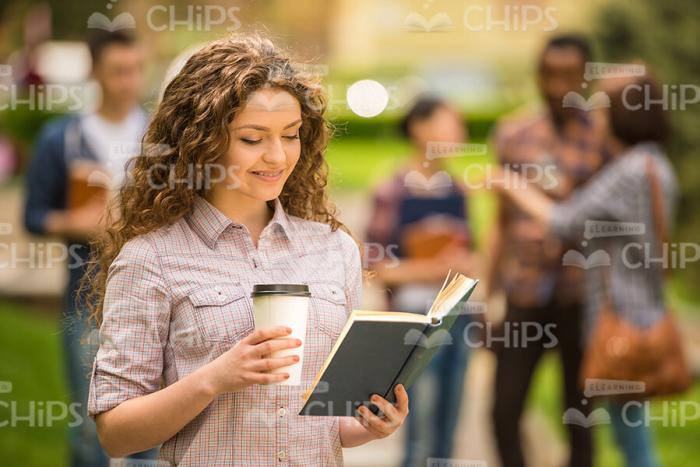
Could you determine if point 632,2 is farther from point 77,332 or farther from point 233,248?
point 233,248

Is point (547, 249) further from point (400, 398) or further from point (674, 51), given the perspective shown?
point (400, 398)

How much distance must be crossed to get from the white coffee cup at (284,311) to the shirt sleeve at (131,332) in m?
0.17

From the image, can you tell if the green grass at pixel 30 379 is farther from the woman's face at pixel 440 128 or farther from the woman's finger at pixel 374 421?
the woman's finger at pixel 374 421

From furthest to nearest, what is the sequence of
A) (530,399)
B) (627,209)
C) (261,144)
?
(530,399) → (627,209) → (261,144)

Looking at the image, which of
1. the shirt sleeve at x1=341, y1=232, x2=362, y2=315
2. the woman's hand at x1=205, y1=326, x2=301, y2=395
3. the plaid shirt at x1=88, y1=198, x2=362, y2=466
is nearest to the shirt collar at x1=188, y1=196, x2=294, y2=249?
the plaid shirt at x1=88, y1=198, x2=362, y2=466

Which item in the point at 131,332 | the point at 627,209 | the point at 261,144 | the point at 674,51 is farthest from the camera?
the point at 674,51

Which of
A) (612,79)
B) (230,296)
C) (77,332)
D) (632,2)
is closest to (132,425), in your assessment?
(230,296)

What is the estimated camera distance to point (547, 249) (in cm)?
355

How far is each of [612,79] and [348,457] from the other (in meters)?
1.50

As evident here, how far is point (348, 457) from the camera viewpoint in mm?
3688

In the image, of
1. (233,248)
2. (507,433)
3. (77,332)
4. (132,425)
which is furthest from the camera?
(507,433)

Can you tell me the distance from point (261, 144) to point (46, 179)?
6.14 ft

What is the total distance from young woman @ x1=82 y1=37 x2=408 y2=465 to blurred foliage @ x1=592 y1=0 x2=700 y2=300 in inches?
75.8

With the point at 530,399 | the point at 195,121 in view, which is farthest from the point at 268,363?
the point at 530,399
